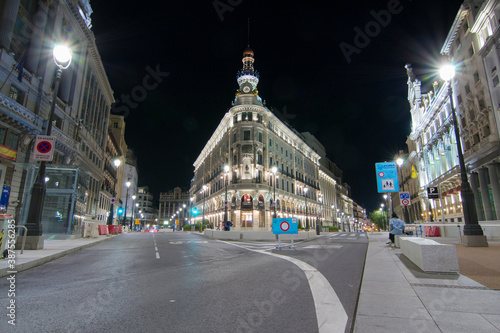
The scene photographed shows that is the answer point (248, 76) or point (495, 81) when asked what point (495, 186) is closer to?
point (495, 81)

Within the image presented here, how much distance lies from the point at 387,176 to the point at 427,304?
935 cm

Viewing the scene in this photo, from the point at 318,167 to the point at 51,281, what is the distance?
79011 mm

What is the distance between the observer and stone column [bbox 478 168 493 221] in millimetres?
26403

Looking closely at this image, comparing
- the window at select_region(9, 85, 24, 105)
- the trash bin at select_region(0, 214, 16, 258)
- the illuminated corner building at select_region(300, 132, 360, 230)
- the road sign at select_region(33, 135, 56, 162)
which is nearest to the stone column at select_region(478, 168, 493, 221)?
the road sign at select_region(33, 135, 56, 162)

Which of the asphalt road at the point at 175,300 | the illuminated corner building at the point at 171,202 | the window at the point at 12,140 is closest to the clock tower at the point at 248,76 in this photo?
the window at the point at 12,140

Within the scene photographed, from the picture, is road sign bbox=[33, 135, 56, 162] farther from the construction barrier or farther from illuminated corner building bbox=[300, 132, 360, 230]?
illuminated corner building bbox=[300, 132, 360, 230]

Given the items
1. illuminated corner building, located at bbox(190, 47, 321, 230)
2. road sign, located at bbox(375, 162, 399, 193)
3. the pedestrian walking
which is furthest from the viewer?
illuminated corner building, located at bbox(190, 47, 321, 230)

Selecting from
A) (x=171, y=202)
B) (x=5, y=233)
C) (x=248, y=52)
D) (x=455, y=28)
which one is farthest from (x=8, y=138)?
(x=171, y=202)

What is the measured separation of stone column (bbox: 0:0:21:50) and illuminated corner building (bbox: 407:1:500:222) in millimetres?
33273

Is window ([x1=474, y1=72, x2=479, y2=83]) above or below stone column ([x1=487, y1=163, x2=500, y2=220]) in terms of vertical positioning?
above

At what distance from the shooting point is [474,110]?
27969 millimetres

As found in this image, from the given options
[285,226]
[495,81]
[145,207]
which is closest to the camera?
[285,226]

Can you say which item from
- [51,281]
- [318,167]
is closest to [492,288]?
[51,281]

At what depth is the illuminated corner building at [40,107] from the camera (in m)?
19.7
